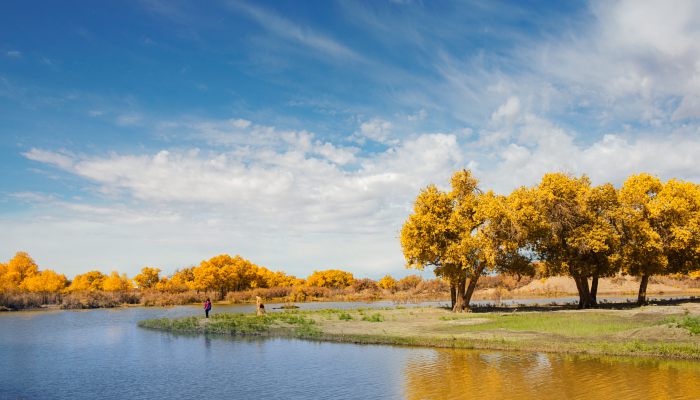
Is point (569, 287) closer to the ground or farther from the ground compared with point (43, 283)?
closer to the ground

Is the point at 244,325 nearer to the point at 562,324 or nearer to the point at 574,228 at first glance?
the point at 562,324

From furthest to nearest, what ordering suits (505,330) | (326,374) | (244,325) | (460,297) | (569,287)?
(569,287)
(460,297)
(244,325)
(505,330)
(326,374)

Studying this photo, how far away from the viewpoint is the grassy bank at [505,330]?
Answer: 99.2ft

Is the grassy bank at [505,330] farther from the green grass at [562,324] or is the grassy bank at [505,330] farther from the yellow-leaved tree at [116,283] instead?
the yellow-leaved tree at [116,283]

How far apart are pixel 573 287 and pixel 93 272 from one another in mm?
141280

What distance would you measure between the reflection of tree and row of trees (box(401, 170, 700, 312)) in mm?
23069

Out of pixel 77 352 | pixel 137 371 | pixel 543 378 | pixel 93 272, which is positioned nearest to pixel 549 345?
pixel 543 378

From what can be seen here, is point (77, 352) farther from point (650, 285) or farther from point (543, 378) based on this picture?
point (650, 285)

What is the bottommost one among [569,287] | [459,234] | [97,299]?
[569,287]

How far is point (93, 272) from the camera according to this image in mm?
166000

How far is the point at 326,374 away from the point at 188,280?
471 ft

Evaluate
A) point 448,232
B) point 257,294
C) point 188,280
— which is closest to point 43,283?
→ point 188,280

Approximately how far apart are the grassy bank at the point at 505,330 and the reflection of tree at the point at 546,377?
2308 millimetres

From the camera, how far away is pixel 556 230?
52.3m
